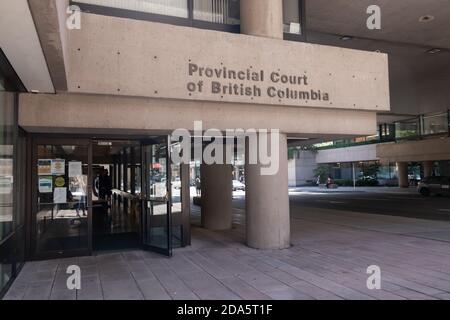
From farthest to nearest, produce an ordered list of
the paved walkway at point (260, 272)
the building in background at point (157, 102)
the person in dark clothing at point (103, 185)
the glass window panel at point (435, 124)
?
the glass window panel at point (435, 124) → the person in dark clothing at point (103, 185) → the building in background at point (157, 102) → the paved walkway at point (260, 272)

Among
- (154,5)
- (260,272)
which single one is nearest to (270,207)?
(260,272)

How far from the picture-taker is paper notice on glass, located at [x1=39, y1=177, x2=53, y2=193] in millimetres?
8242

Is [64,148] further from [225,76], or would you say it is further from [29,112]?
[225,76]

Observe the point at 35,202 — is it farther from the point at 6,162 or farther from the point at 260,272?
the point at 260,272

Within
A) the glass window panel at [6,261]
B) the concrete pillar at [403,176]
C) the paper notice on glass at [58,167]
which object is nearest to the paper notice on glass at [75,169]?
the paper notice on glass at [58,167]

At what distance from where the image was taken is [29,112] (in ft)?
23.4

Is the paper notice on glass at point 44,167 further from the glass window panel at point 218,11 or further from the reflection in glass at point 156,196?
the glass window panel at point 218,11

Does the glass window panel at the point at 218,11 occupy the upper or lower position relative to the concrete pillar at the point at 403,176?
upper

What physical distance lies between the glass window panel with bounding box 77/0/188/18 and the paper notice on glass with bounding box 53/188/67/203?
3610 millimetres

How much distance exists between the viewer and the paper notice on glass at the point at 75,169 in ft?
28.1

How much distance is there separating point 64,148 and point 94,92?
1.84 metres

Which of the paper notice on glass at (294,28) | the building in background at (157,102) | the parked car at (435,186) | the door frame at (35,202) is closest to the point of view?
the building in background at (157,102)

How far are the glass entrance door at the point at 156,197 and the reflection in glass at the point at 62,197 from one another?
1.34 m

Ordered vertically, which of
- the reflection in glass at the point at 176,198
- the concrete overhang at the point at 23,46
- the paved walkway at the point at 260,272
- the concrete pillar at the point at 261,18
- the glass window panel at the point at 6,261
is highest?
the concrete pillar at the point at 261,18
